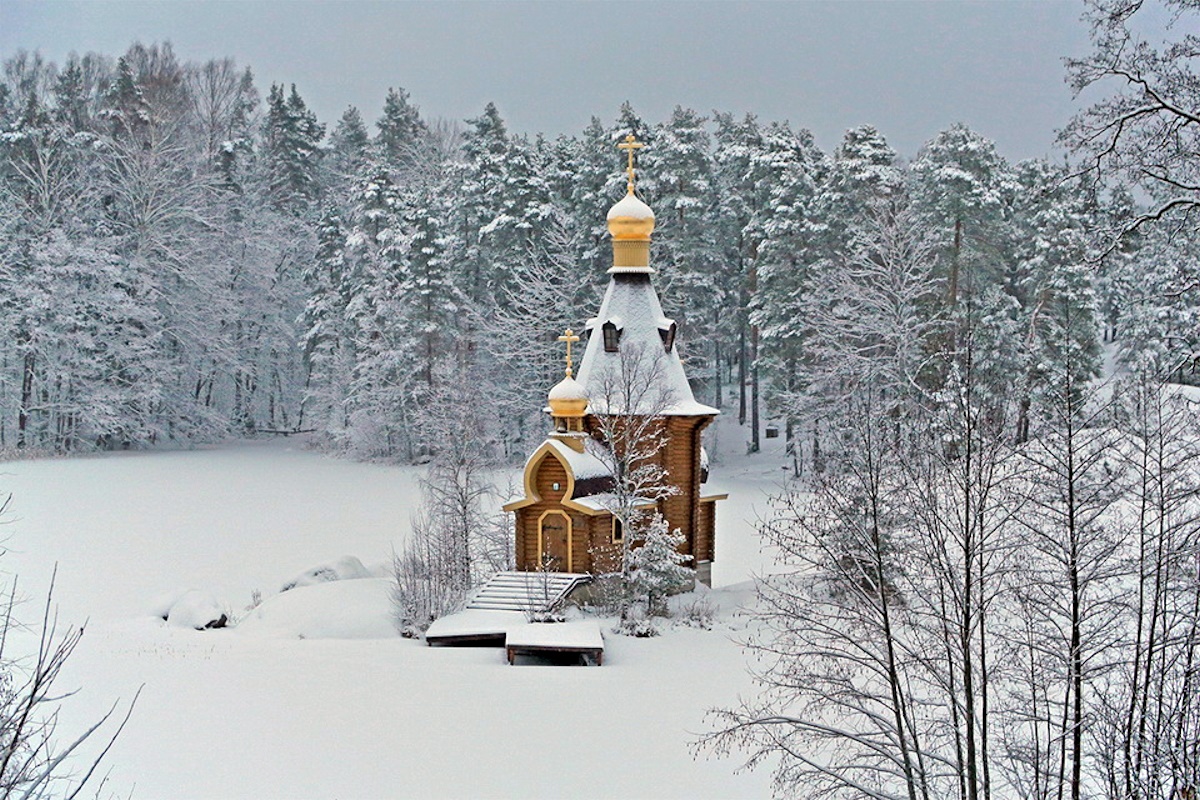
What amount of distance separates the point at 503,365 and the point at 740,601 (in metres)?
21.1

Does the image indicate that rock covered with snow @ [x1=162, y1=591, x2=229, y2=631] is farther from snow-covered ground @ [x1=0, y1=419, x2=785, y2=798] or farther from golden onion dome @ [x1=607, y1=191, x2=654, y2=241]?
golden onion dome @ [x1=607, y1=191, x2=654, y2=241]

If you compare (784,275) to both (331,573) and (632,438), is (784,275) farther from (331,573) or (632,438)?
(331,573)

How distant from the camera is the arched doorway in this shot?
20.4 m

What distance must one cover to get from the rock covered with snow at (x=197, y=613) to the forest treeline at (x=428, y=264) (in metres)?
10.8

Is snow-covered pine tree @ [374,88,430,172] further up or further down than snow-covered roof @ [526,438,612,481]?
further up

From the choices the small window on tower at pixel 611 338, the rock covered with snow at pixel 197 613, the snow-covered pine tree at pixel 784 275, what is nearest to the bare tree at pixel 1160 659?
the small window on tower at pixel 611 338

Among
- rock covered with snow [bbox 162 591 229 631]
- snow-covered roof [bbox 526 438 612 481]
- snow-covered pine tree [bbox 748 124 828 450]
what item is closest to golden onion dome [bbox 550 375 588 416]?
snow-covered roof [bbox 526 438 612 481]

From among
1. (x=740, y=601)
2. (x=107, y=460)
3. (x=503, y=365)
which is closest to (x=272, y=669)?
(x=740, y=601)

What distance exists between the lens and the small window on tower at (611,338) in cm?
2178

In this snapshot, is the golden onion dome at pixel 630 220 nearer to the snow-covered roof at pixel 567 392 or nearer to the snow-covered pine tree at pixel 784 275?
the snow-covered roof at pixel 567 392

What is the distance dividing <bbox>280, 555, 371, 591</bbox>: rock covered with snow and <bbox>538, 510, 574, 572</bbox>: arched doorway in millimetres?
4770

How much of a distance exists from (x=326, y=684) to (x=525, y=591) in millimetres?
5174

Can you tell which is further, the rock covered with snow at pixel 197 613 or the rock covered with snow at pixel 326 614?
the rock covered with snow at pixel 197 613

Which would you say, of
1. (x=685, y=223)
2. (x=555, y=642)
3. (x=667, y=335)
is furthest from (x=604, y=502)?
(x=685, y=223)
